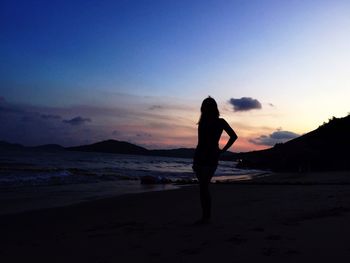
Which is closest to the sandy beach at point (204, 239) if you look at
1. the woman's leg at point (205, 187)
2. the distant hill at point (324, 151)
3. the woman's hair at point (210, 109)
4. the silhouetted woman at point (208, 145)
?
the woman's leg at point (205, 187)

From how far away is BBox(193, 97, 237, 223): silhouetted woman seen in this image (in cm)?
665

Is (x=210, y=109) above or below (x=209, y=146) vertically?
above

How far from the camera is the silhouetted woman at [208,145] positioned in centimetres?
665

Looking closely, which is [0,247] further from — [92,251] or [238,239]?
[238,239]

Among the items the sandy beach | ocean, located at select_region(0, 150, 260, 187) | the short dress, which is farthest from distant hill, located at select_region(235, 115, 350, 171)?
the short dress

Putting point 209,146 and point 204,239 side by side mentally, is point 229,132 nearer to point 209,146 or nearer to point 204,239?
point 209,146

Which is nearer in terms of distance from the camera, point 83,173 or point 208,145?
point 208,145

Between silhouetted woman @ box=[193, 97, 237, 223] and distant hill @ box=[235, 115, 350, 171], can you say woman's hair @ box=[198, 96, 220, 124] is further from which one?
distant hill @ box=[235, 115, 350, 171]

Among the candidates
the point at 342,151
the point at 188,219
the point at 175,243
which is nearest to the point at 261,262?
the point at 175,243

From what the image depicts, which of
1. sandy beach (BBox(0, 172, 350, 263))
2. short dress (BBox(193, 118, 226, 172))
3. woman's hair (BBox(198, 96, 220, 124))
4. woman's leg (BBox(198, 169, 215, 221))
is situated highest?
woman's hair (BBox(198, 96, 220, 124))

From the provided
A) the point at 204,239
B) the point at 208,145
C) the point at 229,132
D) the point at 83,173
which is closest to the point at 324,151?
the point at 83,173

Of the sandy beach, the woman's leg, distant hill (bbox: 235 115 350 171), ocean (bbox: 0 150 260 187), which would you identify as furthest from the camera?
distant hill (bbox: 235 115 350 171)

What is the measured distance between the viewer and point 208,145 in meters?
6.70

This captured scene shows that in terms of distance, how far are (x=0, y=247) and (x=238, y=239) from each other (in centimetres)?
327
